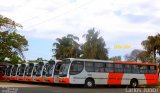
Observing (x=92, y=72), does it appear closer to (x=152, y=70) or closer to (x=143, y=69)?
(x=143, y=69)

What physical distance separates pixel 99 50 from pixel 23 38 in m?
20.1

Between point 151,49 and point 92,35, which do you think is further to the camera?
point 92,35

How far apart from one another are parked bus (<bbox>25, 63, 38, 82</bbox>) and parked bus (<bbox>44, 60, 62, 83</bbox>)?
2978 mm

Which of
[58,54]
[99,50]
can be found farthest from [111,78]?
[58,54]

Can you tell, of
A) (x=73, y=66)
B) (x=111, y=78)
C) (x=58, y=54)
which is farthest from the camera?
(x=58, y=54)

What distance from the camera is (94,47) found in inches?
2581

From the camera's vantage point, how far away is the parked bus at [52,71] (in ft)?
107

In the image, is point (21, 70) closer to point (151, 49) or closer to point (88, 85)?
point (88, 85)

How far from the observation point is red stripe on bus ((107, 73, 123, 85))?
107 ft

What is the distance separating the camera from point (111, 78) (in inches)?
1286

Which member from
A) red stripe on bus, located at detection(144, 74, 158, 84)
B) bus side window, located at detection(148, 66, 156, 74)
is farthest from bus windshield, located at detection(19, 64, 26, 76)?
bus side window, located at detection(148, 66, 156, 74)

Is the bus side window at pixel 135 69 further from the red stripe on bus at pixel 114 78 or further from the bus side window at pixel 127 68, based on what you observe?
the red stripe on bus at pixel 114 78

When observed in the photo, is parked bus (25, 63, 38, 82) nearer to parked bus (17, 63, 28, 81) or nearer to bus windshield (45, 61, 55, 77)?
parked bus (17, 63, 28, 81)

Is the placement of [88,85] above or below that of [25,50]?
below
